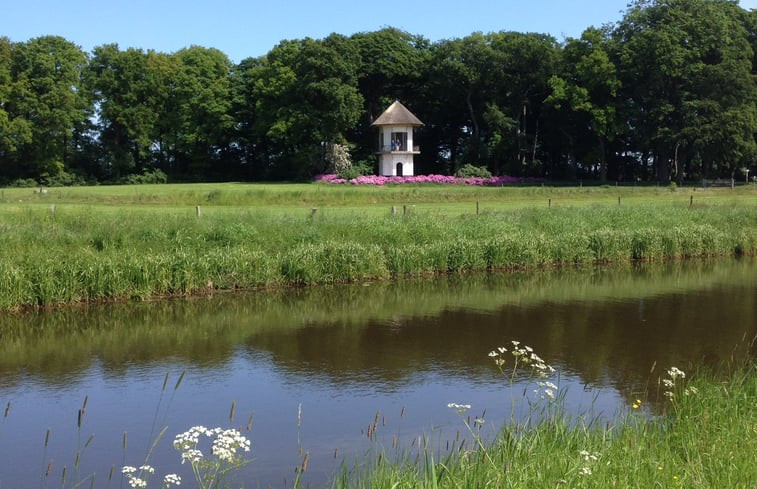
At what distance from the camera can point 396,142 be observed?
6341 centimetres

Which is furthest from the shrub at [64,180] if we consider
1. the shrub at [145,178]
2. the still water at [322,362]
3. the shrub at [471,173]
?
the still water at [322,362]

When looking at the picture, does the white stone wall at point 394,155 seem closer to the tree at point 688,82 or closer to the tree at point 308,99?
the tree at point 308,99

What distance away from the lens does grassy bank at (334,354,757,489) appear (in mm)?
5680

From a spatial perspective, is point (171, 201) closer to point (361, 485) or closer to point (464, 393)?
point (464, 393)

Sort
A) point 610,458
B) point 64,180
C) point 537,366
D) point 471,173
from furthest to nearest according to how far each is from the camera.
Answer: point 64,180, point 471,173, point 537,366, point 610,458

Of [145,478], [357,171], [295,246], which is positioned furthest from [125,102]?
[145,478]

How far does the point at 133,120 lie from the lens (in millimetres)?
65938

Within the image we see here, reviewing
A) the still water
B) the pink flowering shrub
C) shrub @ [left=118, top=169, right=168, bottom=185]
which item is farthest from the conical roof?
the still water

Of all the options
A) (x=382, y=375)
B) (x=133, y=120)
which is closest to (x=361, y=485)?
(x=382, y=375)

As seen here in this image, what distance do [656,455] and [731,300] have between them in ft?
49.1

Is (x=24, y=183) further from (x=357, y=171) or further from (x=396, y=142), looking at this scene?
(x=396, y=142)

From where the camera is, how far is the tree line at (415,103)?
56875mm

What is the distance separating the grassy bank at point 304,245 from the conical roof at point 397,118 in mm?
33634

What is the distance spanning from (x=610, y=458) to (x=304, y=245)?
53.7 feet
